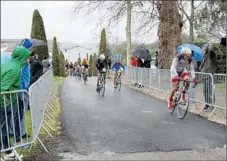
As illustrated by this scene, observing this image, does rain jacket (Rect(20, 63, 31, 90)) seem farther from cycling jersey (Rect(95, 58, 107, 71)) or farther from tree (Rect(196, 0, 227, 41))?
tree (Rect(196, 0, 227, 41))

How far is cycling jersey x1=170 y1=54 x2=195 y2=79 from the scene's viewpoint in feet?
33.4

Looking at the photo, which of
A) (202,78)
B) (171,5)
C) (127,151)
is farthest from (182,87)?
(171,5)

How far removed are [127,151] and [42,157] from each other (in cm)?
146

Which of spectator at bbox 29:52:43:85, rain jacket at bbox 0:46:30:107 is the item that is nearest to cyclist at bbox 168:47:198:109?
spectator at bbox 29:52:43:85

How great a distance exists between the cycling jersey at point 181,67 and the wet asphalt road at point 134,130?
119cm

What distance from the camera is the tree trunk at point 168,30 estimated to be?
16.9 m

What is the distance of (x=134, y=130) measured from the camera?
8438mm

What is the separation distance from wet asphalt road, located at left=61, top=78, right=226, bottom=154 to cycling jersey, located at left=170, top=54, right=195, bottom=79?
3.90 feet

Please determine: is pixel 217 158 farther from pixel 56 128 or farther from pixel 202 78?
pixel 202 78

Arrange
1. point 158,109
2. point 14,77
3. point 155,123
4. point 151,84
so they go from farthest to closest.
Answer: point 151,84 < point 158,109 < point 155,123 < point 14,77

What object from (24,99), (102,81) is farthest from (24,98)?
(102,81)

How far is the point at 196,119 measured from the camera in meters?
9.86

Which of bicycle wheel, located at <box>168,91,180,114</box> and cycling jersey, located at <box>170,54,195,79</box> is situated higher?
cycling jersey, located at <box>170,54,195,79</box>

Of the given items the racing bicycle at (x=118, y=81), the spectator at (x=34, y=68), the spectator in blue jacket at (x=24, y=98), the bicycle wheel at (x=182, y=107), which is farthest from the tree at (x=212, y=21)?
the spectator in blue jacket at (x=24, y=98)
